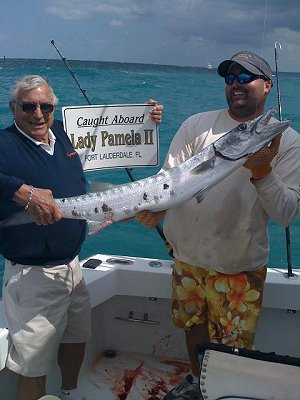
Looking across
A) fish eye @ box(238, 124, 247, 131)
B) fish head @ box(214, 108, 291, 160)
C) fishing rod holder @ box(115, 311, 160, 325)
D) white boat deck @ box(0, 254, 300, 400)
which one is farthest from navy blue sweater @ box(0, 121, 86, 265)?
fishing rod holder @ box(115, 311, 160, 325)

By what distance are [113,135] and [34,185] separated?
1.38 m

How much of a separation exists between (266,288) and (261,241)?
0.74 m

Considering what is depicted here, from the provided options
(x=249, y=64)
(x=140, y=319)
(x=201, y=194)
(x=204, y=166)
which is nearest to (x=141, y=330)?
(x=140, y=319)

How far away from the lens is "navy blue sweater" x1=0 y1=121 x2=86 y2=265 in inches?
113

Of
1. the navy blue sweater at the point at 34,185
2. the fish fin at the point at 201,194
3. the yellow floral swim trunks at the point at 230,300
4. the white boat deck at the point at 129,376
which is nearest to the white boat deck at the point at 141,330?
the white boat deck at the point at 129,376

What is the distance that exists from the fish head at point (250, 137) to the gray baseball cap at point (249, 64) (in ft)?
1.15

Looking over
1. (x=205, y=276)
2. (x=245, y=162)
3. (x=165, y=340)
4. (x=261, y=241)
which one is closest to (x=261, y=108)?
(x=245, y=162)

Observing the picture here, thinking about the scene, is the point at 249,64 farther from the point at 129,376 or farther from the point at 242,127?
the point at 129,376

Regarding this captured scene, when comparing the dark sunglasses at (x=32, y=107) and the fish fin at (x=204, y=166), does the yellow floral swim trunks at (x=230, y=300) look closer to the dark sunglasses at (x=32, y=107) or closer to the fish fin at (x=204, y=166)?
the fish fin at (x=204, y=166)

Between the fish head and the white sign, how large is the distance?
1.49 metres

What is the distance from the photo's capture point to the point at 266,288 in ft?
12.2

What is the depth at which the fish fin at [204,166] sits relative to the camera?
112 inches

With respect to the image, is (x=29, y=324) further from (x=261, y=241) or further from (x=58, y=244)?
(x=261, y=241)

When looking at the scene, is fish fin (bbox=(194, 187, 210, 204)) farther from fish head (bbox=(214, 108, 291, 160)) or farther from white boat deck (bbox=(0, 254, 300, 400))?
white boat deck (bbox=(0, 254, 300, 400))
